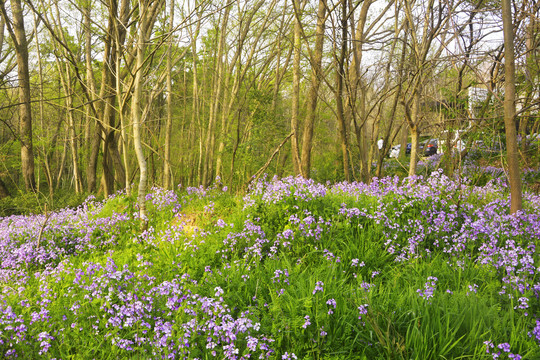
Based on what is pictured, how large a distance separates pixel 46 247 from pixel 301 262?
153 inches

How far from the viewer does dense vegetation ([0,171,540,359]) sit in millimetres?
2375

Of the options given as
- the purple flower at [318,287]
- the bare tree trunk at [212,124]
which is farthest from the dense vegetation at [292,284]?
the bare tree trunk at [212,124]

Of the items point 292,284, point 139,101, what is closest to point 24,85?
point 139,101

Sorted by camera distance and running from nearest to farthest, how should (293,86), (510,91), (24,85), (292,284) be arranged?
(292,284), (510,91), (293,86), (24,85)

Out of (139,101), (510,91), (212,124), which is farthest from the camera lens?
(212,124)

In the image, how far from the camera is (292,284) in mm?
3123

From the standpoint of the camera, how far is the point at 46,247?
507cm

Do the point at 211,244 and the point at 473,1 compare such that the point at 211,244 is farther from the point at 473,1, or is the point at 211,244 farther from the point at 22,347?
the point at 473,1

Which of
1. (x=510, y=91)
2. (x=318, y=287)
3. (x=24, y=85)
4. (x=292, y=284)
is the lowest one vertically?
(x=292, y=284)

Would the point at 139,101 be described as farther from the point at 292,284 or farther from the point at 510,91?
the point at 510,91

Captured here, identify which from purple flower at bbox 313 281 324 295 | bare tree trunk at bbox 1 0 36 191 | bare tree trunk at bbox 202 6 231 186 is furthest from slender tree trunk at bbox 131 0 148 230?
bare tree trunk at bbox 1 0 36 191

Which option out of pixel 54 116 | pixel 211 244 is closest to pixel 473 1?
pixel 211 244

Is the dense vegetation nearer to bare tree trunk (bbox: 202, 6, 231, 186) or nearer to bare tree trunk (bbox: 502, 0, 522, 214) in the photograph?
A: bare tree trunk (bbox: 502, 0, 522, 214)

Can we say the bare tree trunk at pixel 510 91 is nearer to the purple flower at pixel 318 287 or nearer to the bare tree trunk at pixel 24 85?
the purple flower at pixel 318 287
